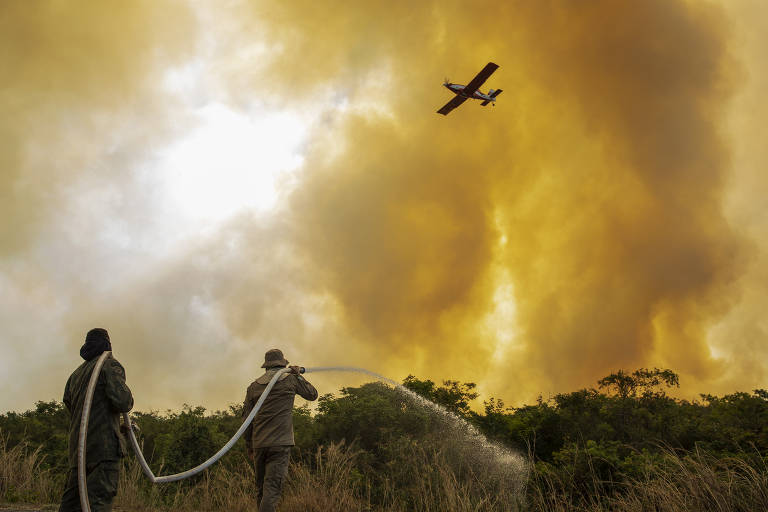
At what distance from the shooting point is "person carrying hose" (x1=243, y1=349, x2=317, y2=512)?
7.98 meters

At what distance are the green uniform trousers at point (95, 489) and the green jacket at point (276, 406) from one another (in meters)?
2.24

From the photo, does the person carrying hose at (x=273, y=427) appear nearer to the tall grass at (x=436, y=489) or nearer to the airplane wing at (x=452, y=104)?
the tall grass at (x=436, y=489)

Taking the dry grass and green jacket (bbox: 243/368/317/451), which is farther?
the dry grass

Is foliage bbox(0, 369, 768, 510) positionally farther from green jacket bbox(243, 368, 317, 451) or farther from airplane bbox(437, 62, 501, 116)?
airplane bbox(437, 62, 501, 116)

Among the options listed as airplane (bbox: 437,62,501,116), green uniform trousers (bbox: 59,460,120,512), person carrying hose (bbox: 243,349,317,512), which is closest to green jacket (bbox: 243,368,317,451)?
person carrying hose (bbox: 243,349,317,512)

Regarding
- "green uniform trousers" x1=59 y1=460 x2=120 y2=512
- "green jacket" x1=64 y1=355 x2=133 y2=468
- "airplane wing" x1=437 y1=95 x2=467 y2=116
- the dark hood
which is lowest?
"green uniform trousers" x1=59 y1=460 x2=120 y2=512

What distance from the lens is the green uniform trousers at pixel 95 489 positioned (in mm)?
6238

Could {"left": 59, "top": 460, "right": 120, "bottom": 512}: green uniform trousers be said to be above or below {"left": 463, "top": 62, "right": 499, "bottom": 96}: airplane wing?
below

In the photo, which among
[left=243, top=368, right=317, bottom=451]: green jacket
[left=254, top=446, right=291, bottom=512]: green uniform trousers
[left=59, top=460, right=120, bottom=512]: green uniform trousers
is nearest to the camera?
[left=59, top=460, right=120, bottom=512]: green uniform trousers

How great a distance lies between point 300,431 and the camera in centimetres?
1877

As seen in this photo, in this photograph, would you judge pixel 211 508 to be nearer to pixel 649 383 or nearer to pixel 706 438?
pixel 706 438

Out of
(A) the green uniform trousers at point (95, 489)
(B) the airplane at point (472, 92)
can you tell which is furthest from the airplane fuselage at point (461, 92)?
(A) the green uniform trousers at point (95, 489)

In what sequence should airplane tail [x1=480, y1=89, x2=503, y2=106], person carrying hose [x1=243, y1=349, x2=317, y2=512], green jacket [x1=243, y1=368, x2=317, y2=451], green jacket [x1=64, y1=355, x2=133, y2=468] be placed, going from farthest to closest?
airplane tail [x1=480, y1=89, x2=503, y2=106]
green jacket [x1=243, y1=368, x2=317, y2=451]
person carrying hose [x1=243, y1=349, x2=317, y2=512]
green jacket [x1=64, y1=355, x2=133, y2=468]

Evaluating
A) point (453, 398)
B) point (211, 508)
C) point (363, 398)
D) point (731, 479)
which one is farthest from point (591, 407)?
point (211, 508)
